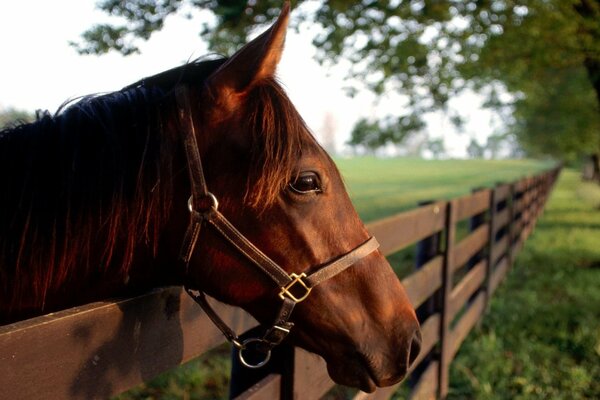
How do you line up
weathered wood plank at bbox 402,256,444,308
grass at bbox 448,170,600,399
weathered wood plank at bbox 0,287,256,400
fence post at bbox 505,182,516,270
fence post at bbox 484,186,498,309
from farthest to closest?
1. fence post at bbox 505,182,516,270
2. fence post at bbox 484,186,498,309
3. grass at bbox 448,170,600,399
4. weathered wood plank at bbox 402,256,444,308
5. weathered wood plank at bbox 0,287,256,400

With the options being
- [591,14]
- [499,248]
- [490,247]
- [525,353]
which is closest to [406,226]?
[525,353]

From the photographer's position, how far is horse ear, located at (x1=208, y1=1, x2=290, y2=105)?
133 cm

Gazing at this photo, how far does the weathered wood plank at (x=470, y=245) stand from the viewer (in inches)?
173

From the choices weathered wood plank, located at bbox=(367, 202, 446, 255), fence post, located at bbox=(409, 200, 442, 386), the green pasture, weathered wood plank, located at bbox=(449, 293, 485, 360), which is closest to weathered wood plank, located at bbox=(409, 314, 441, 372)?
fence post, located at bbox=(409, 200, 442, 386)

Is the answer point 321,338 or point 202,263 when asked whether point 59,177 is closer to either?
point 202,263

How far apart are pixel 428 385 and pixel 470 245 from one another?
186 centimetres

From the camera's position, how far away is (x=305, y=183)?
4.75 feet

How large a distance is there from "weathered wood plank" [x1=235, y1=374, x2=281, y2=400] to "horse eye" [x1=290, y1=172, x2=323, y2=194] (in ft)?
2.25

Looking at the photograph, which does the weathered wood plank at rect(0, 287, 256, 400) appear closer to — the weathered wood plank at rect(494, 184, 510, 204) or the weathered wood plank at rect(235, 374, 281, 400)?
the weathered wood plank at rect(235, 374, 281, 400)

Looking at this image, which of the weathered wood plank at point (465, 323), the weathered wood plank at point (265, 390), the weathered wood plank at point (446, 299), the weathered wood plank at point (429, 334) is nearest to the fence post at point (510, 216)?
the weathered wood plank at point (465, 323)

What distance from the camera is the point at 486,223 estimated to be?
5902mm

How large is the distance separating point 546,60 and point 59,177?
706 cm

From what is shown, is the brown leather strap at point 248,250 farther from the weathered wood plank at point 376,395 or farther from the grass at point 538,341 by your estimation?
the grass at point 538,341

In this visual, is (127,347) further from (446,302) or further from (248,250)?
(446,302)
